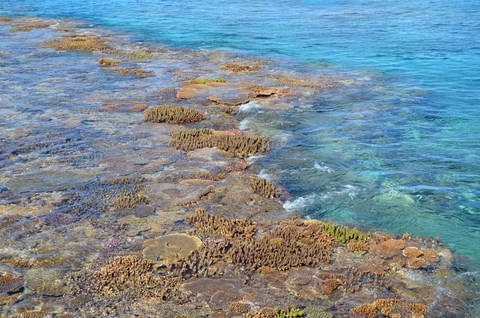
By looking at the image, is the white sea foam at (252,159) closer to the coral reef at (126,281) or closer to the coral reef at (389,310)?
the coral reef at (126,281)

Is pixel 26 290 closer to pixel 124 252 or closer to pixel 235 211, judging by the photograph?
pixel 124 252

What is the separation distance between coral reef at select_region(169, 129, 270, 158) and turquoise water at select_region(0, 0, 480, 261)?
0.83 m

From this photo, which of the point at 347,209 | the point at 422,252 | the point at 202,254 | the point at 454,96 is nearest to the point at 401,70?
the point at 454,96

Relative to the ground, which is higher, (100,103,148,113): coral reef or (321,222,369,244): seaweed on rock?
(100,103,148,113): coral reef

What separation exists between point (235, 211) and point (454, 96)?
1503 cm

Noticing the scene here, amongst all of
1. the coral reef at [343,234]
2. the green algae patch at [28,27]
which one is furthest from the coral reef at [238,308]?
the green algae patch at [28,27]

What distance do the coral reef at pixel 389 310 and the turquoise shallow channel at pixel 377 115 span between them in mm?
2412

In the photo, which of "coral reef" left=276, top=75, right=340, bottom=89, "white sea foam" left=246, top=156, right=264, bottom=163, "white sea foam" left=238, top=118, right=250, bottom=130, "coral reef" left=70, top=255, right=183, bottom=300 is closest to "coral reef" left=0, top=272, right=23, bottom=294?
"coral reef" left=70, top=255, right=183, bottom=300

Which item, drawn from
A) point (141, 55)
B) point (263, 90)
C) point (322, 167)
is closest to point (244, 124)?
point (263, 90)

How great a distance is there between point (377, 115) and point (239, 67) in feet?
31.9

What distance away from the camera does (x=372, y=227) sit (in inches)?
494

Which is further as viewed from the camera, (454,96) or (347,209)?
(454,96)

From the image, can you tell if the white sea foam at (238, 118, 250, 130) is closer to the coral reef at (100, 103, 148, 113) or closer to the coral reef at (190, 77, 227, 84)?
the coral reef at (100, 103, 148, 113)

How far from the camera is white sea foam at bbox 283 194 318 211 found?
525 inches
